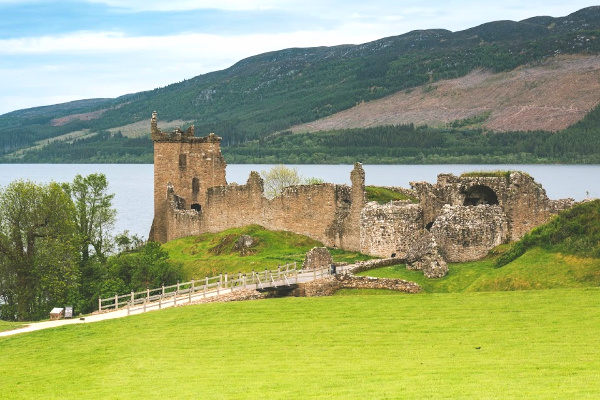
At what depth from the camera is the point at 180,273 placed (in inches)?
2121

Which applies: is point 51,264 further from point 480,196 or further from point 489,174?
point 489,174

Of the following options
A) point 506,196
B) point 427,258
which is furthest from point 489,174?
point 427,258

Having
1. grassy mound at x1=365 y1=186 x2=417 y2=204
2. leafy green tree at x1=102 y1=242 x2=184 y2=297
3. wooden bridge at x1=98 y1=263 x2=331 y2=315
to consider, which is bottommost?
leafy green tree at x1=102 y1=242 x2=184 y2=297

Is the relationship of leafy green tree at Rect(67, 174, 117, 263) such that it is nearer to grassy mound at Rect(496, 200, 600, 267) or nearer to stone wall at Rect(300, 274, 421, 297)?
stone wall at Rect(300, 274, 421, 297)

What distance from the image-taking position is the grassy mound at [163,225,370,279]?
50781 millimetres

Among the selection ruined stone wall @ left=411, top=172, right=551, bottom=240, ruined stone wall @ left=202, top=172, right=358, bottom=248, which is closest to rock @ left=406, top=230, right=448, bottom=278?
ruined stone wall @ left=411, top=172, right=551, bottom=240

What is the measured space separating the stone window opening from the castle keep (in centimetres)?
5

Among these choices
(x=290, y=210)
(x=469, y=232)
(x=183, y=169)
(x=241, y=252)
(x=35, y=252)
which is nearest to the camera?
(x=469, y=232)

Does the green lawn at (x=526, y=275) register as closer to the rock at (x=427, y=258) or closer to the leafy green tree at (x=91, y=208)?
the rock at (x=427, y=258)

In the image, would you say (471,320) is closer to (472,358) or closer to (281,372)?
(472,358)

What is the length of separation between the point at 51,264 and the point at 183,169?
54.8 ft

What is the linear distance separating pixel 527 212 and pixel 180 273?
20.8 metres

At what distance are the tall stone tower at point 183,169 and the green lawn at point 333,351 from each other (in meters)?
30.2

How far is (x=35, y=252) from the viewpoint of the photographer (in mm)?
51531
